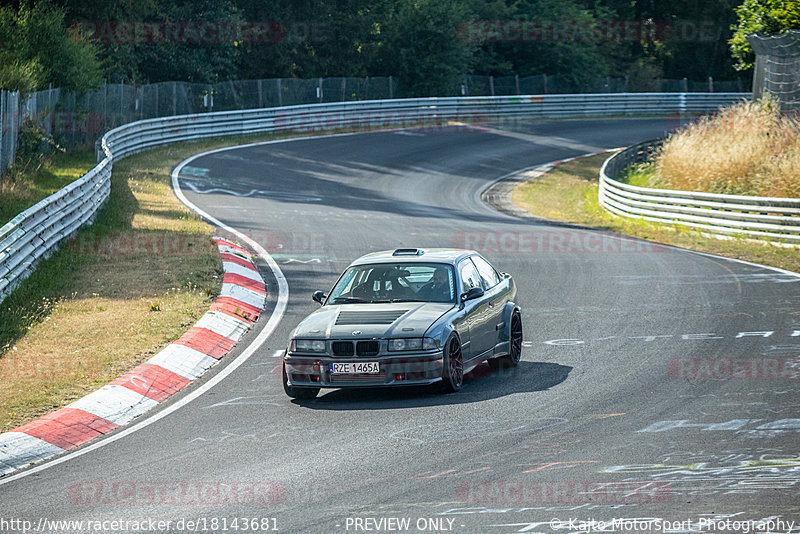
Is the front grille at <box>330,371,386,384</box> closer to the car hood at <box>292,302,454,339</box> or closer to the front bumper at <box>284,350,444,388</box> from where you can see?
the front bumper at <box>284,350,444,388</box>

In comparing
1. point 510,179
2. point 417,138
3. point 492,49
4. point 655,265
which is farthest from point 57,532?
point 492,49

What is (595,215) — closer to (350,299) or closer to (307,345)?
(350,299)

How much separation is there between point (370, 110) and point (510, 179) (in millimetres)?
14371

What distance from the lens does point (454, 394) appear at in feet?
33.8

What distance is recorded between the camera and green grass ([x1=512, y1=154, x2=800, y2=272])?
67.8 ft

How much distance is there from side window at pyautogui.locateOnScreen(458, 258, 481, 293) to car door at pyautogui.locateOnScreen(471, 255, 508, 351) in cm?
10

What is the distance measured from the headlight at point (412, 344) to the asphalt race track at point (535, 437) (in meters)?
0.54

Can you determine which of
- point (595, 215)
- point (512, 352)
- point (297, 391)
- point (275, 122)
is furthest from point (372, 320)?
point (275, 122)

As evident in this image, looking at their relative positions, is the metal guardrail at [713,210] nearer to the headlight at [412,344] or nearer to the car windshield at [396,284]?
the car windshield at [396,284]

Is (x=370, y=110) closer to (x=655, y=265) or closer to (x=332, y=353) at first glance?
(x=655, y=265)

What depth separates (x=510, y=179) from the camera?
36.9 m

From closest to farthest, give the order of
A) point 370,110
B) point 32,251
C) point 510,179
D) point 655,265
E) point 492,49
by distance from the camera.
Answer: point 32,251 → point 655,265 → point 510,179 → point 370,110 → point 492,49

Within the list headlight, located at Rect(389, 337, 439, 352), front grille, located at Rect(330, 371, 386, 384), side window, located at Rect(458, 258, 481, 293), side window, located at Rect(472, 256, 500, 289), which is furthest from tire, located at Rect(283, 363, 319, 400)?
side window, located at Rect(472, 256, 500, 289)

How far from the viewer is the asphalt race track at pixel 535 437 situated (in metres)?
6.84
